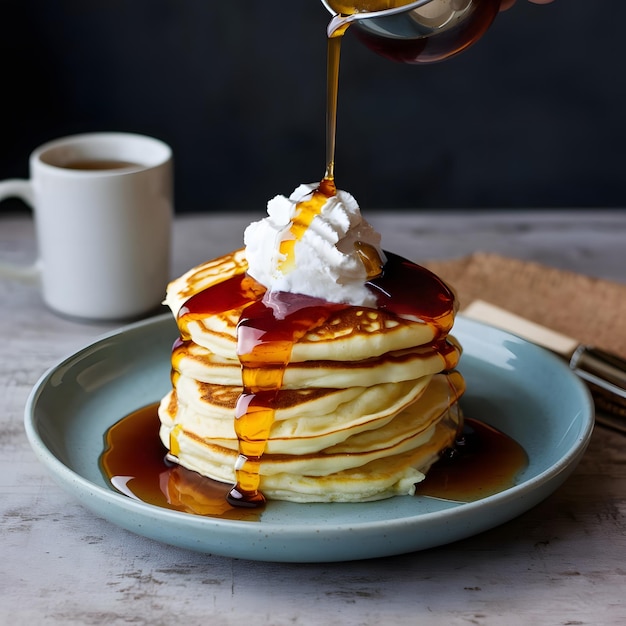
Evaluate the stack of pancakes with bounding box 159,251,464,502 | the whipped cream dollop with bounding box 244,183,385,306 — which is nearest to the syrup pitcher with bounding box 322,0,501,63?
the whipped cream dollop with bounding box 244,183,385,306

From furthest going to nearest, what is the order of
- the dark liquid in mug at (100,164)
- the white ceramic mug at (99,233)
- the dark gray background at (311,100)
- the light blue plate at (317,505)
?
1. the dark gray background at (311,100)
2. the dark liquid in mug at (100,164)
3. the white ceramic mug at (99,233)
4. the light blue plate at (317,505)

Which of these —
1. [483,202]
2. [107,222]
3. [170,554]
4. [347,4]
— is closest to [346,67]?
[483,202]

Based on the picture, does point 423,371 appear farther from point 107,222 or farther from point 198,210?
point 198,210

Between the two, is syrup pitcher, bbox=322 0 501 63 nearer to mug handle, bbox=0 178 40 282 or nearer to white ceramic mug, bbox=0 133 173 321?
white ceramic mug, bbox=0 133 173 321

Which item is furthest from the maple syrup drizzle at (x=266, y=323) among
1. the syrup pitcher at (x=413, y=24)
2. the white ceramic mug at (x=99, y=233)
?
the white ceramic mug at (x=99, y=233)

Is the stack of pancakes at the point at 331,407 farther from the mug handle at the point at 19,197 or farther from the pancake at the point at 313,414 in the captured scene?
the mug handle at the point at 19,197

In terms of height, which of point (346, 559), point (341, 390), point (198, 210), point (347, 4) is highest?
point (347, 4)

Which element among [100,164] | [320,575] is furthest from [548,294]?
[320,575]
